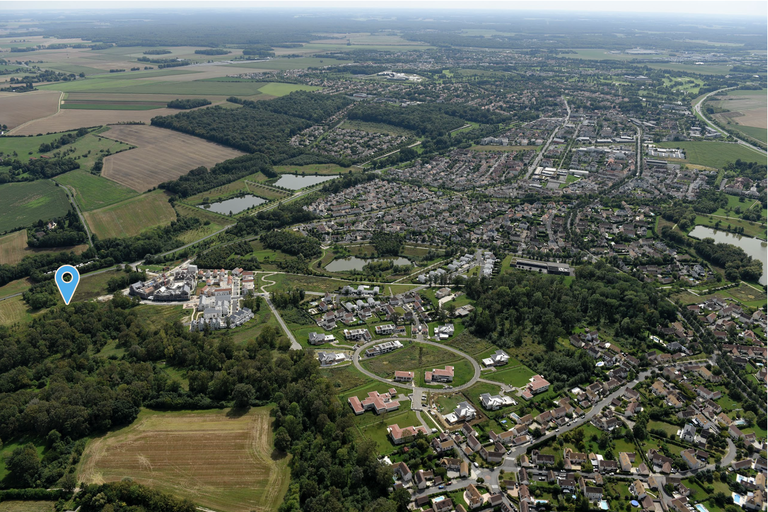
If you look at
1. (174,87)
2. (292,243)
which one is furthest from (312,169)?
(174,87)

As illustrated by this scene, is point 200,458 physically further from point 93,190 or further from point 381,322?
point 93,190

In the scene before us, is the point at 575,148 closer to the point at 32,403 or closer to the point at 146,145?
the point at 146,145

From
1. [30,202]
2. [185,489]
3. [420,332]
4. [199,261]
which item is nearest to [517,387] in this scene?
[420,332]

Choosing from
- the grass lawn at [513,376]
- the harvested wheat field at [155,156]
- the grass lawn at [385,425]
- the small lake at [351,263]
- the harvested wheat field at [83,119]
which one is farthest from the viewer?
the harvested wheat field at [83,119]

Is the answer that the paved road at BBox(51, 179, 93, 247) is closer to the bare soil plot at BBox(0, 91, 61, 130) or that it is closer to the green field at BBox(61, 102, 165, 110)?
the bare soil plot at BBox(0, 91, 61, 130)

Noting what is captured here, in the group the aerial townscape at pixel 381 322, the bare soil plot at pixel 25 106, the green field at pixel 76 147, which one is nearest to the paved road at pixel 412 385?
the aerial townscape at pixel 381 322

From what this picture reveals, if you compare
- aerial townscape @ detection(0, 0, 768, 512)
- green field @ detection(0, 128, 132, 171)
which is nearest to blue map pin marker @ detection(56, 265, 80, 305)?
aerial townscape @ detection(0, 0, 768, 512)

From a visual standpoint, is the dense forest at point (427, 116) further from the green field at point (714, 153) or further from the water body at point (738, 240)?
the water body at point (738, 240)
